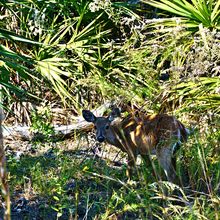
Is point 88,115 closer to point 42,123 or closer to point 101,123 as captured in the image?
point 101,123

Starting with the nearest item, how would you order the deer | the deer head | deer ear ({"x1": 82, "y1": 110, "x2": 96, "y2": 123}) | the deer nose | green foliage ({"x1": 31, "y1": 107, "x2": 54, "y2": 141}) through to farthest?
the deer
the deer nose
the deer head
deer ear ({"x1": 82, "y1": 110, "x2": 96, "y2": 123})
green foliage ({"x1": 31, "y1": 107, "x2": 54, "y2": 141})

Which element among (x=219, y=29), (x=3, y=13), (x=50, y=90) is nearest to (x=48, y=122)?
(x=50, y=90)

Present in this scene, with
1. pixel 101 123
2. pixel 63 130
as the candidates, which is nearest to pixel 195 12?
pixel 63 130

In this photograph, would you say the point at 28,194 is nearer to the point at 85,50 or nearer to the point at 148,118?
the point at 148,118

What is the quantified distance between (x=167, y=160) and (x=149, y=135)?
55cm

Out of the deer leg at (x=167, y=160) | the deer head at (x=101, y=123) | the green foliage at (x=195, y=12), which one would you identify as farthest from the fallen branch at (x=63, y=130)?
the deer leg at (x=167, y=160)

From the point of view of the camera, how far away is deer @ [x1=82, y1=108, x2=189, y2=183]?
21.0 ft

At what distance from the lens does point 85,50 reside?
1009cm

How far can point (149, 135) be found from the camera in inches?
274

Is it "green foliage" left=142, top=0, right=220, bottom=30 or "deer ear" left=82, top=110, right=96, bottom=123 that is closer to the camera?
"deer ear" left=82, top=110, right=96, bottom=123

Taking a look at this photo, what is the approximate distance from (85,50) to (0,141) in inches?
318

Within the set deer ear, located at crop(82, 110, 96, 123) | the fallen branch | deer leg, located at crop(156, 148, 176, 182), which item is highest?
the fallen branch

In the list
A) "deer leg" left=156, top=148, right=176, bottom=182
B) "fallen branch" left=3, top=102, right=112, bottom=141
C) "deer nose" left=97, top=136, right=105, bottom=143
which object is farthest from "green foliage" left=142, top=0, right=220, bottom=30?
"deer leg" left=156, top=148, right=176, bottom=182

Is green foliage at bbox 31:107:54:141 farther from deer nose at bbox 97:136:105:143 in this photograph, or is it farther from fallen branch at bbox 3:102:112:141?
→ deer nose at bbox 97:136:105:143
